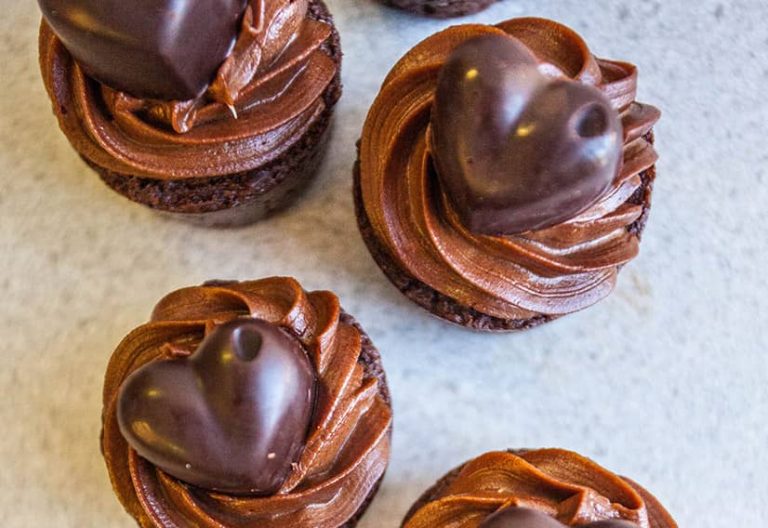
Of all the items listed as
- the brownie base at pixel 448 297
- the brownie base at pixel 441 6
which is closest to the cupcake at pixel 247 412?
the brownie base at pixel 448 297

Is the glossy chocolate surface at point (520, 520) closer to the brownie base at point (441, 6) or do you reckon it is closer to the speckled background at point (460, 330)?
the speckled background at point (460, 330)

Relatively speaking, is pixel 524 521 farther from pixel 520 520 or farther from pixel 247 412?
pixel 247 412

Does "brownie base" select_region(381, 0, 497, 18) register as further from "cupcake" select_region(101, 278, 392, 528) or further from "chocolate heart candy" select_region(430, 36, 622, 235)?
"cupcake" select_region(101, 278, 392, 528)

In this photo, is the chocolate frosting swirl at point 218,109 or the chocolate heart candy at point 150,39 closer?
the chocolate heart candy at point 150,39

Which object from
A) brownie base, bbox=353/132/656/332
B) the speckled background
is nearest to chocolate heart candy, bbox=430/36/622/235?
brownie base, bbox=353/132/656/332

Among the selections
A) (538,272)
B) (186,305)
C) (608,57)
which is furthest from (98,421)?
(608,57)

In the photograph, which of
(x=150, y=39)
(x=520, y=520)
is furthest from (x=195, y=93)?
(x=520, y=520)
